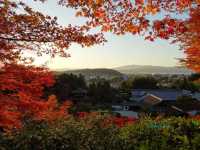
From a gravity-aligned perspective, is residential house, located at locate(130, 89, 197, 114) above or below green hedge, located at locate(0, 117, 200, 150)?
below

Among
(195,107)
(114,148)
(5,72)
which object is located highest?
(5,72)

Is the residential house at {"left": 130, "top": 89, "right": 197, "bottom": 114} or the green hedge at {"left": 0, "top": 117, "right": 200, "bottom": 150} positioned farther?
the residential house at {"left": 130, "top": 89, "right": 197, "bottom": 114}

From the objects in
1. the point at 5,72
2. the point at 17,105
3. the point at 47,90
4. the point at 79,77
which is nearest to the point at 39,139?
the point at 5,72

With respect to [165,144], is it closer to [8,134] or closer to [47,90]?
[8,134]

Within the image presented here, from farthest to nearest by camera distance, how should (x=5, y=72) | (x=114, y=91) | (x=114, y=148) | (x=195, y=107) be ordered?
1. (x=114, y=91)
2. (x=195, y=107)
3. (x=5, y=72)
4. (x=114, y=148)

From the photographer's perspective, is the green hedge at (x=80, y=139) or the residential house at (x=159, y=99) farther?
the residential house at (x=159, y=99)

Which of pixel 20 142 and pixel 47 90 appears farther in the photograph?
pixel 47 90

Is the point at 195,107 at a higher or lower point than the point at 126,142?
lower

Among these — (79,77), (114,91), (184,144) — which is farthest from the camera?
(79,77)

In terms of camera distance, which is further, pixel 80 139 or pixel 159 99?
pixel 159 99

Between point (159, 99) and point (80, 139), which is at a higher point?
point (80, 139)

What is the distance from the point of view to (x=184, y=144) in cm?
965

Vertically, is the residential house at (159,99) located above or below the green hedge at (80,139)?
below

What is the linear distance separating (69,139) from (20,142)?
1.13 m
